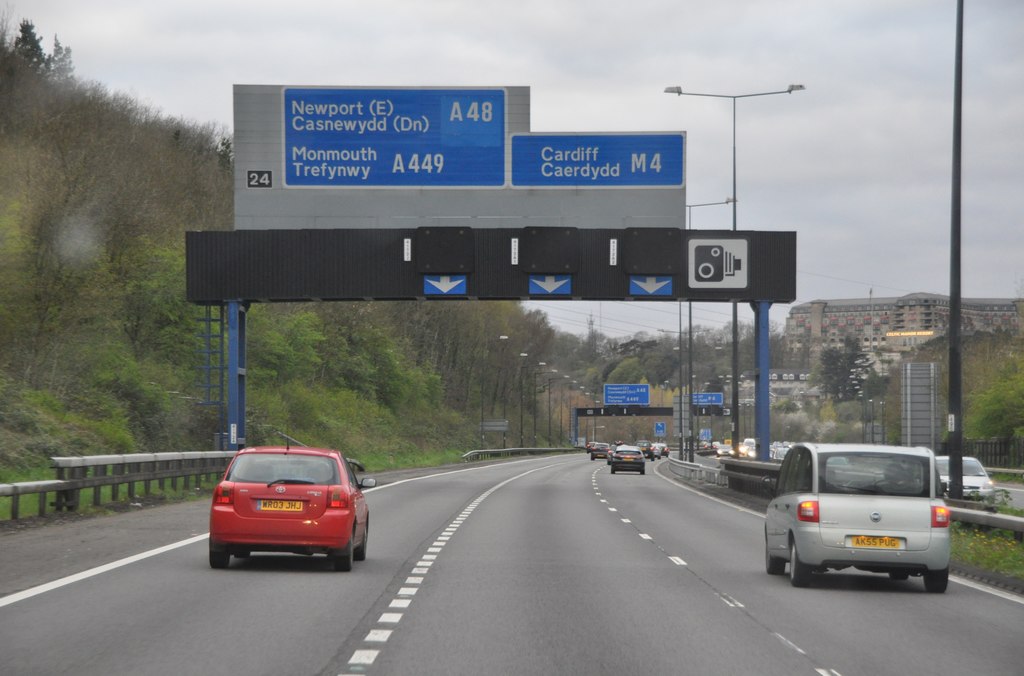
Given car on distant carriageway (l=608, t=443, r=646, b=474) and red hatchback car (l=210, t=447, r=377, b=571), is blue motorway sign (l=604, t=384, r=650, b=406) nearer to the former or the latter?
car on distant carriageway (l=608, t=443, r=646, b=474)

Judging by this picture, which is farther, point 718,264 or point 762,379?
point 762,379

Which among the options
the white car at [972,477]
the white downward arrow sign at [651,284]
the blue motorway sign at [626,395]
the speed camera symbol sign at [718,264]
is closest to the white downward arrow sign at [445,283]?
the white downward arrow sign at [651,284]

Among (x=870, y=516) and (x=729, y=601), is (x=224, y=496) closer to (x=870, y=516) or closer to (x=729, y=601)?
(x=729, y=601)

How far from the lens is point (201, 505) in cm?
3005

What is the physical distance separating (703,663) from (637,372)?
183 m

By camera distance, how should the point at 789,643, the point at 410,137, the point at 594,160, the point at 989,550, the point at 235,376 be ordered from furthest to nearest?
the point at 235,376 < the point at 594,160 < the point at 410,137 < the point at 989,550 < the point at 789,643

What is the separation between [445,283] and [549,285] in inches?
112

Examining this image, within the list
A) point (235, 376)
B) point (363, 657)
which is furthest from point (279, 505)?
point (235, 376)

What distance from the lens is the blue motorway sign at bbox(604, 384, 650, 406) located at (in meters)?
143

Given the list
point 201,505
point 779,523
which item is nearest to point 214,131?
point 201,505

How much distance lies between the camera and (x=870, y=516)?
15492 mm

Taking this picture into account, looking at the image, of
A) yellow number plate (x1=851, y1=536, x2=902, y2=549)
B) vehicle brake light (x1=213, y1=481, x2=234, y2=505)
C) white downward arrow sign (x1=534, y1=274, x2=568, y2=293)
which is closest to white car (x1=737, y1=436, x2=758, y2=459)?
white downward arrow sign (x1=534, y1=274, x2=568, y2=293)

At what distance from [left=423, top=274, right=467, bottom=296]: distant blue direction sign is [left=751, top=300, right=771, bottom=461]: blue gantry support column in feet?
27.6

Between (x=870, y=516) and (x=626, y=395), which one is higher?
(x=870, y=516)
